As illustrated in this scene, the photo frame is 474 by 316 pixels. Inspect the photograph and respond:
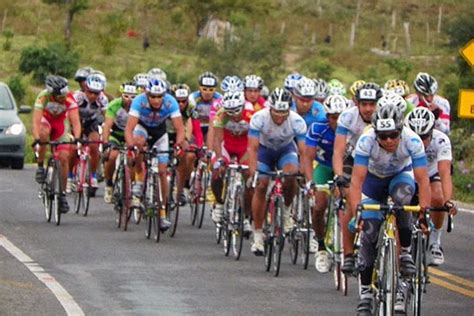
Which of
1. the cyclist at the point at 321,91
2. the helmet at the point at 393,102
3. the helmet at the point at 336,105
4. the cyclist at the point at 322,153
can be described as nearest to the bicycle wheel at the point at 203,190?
the cyclist at the point at 321,91

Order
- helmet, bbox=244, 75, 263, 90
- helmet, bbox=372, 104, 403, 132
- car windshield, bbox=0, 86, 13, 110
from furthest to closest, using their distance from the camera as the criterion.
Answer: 1. car windshield, bbox=0, 86, 13, 110
2. helmet, bbox=244, 75, 263, 90
3. helmet, bbox=372, 104, 403, 132

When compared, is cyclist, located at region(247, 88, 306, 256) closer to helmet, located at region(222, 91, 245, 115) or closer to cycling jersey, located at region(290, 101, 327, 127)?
helmet, located at region(222, 91, 245, 115)

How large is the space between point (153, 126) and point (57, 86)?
75.0 inches

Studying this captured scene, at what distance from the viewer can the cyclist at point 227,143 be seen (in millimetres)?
18047

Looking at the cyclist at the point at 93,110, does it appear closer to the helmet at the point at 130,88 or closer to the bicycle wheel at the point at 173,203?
the helmet at the point at 130,88

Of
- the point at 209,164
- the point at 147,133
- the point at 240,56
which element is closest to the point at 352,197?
the point at 147,133

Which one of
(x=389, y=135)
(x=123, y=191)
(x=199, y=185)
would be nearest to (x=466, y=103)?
(x=199, y=185)

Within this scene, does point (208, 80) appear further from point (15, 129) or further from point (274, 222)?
point (15, 129)

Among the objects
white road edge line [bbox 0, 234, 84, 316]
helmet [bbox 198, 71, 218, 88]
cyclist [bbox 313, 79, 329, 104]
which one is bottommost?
white road edge line [bbox 0, 234, 84, 316]

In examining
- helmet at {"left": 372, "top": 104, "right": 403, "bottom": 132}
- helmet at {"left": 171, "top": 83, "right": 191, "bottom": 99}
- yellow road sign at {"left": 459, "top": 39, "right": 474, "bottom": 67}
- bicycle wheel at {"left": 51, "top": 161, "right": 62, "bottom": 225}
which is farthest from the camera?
yellow road sign at {"left": 459, "top": 39, "right": 474, "bottom": 67}

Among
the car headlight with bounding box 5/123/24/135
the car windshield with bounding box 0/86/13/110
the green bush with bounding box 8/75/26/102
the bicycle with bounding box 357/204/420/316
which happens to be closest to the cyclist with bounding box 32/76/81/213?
the bicycle with bounding box 357/204/420/316

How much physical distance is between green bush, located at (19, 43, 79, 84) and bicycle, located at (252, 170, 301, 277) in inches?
1768

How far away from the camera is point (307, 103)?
58.3 ft

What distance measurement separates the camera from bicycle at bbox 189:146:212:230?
841 inches
